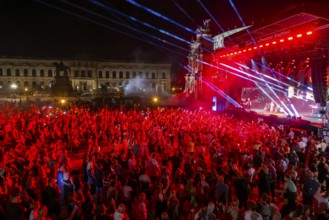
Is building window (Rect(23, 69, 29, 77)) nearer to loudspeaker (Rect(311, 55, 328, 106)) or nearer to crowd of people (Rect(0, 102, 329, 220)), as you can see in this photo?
crowd of people (Rect(0, 102, 329, 220))

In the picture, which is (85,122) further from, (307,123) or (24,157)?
(307,123)

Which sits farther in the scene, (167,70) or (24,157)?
(167,70)

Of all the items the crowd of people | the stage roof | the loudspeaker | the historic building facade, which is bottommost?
the crowd of people

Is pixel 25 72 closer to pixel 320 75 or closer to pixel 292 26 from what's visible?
pixel 292 26

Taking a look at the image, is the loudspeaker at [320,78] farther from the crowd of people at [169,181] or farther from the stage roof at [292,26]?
the crowd of people at [169,181]

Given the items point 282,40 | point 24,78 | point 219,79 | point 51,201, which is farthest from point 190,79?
point 24,78

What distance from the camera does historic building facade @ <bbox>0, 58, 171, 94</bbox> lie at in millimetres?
78300

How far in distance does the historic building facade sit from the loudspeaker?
62.0 m

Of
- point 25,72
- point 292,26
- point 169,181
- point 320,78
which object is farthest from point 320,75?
point 25,72

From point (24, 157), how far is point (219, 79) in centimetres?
2318

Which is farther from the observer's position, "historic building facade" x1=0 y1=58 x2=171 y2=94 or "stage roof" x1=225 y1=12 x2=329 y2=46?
"historic building facade" x1=0 y1=58 x2=171 y2=94

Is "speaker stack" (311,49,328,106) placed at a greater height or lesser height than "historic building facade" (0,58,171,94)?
lesser

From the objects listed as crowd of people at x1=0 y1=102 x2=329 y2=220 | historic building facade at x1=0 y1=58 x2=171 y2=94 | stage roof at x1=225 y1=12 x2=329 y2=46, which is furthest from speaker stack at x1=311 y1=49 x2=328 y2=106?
historic building facade at x1=0 y1=58 x2=171 y2=94

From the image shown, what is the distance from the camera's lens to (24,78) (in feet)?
260
